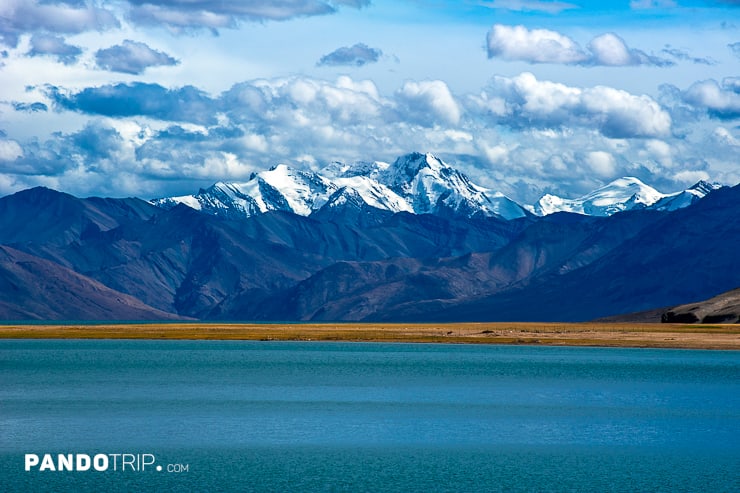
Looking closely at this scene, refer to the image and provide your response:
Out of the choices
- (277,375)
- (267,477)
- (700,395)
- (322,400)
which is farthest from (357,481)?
(277,375)

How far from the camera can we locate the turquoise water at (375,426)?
55.2m

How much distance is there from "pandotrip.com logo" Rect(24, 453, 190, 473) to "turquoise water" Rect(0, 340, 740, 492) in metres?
0.38

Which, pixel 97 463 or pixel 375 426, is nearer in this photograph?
pixel 97 463

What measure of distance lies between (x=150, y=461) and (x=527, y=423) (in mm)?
28073

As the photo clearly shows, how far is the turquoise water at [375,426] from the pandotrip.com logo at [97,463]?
1.24 feet

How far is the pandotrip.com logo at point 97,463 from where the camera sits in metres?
55.6

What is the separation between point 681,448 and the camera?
216ft

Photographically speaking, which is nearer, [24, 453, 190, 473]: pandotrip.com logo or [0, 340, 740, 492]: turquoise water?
[0, 340, 740, 492]: turquoise water

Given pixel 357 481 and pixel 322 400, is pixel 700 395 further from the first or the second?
pixel 357 481

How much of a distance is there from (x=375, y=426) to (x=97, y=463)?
21.3 metres

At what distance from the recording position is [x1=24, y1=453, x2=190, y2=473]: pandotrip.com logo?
55.6 m

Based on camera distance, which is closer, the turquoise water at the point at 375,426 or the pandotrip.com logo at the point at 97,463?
the turquoise water at the point at 375,426

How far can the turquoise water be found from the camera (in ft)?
181

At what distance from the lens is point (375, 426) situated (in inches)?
2869
